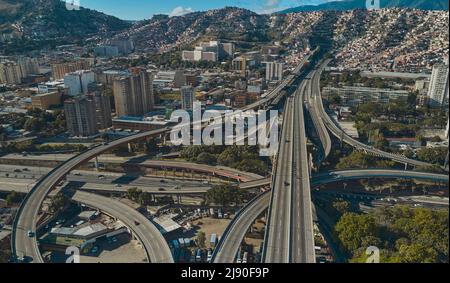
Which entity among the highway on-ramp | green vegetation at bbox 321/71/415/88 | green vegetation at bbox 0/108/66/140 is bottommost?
the highway on-ramp

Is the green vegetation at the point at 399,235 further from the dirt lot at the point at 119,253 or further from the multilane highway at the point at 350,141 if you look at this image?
the dirt lot at the point at 119,253

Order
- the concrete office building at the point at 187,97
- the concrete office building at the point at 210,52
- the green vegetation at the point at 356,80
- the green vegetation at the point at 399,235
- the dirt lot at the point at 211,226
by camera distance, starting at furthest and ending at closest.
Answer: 1. the concrete office building at the point at 210,52
2. the green vegetation at the point at 356,80
3. the concrete office building at the point at 187,97
4. the dirt lot at the point at 211,226
5. the green vegetation at the point at 399,235

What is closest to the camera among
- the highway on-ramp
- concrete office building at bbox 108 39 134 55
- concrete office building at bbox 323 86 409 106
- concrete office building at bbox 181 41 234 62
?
the highway on-ramp

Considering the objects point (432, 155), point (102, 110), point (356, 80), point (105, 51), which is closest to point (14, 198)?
point (102, 110)

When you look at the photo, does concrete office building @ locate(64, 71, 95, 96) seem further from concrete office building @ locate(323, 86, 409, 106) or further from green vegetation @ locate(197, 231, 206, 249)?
green vegetation @ locate(197, 231, 206, 249)

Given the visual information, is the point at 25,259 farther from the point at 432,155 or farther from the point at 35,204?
the point at 432,155

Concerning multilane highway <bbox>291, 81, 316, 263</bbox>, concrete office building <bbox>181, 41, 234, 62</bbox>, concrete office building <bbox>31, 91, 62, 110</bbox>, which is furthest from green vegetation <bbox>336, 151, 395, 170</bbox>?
concrete office building <bbox>181, 41, 234, 62</bbox>

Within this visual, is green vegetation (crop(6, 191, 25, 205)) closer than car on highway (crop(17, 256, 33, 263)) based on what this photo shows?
No

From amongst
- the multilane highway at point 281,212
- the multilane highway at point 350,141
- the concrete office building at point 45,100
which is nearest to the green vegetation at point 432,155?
the multilane highway at point 350,141
